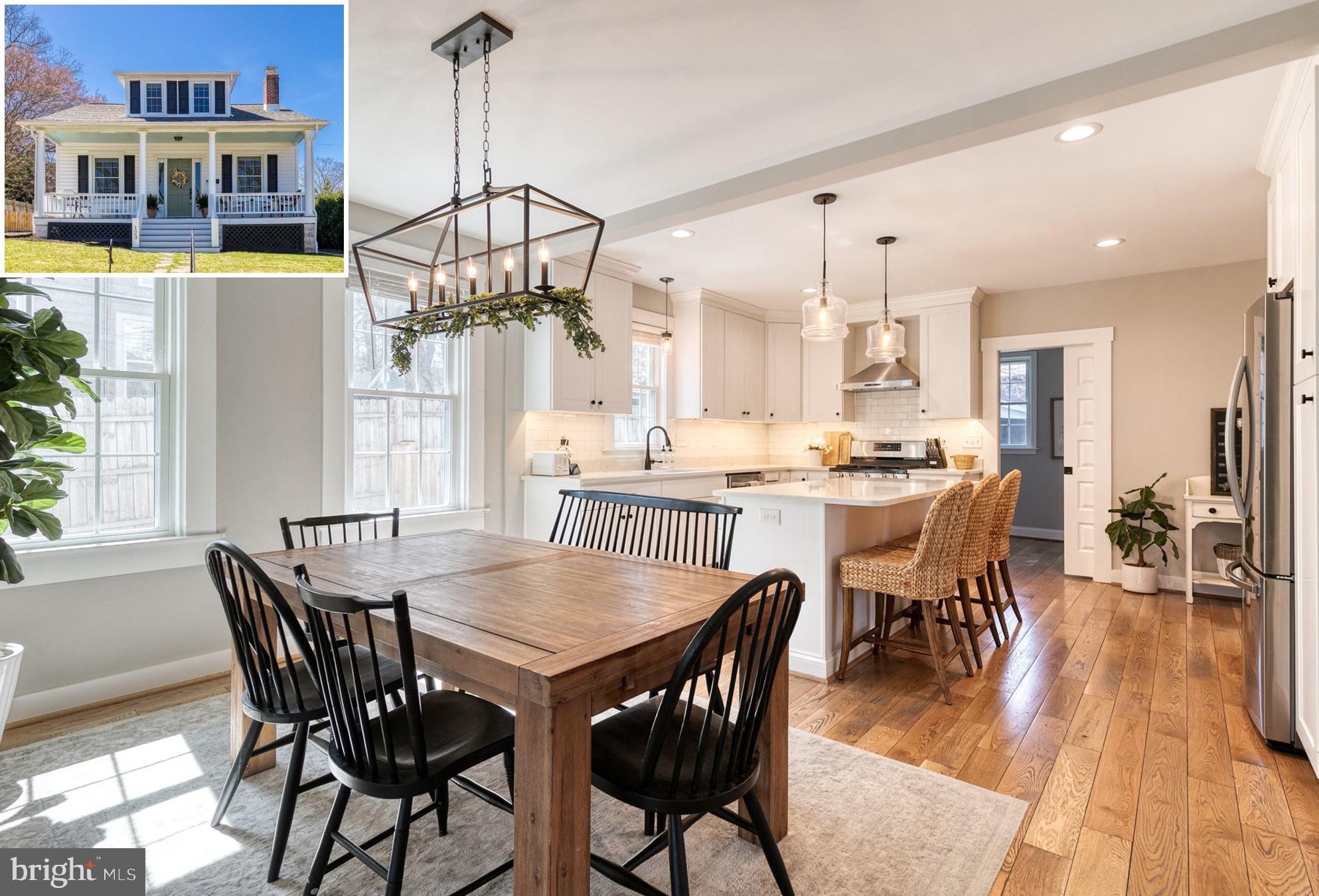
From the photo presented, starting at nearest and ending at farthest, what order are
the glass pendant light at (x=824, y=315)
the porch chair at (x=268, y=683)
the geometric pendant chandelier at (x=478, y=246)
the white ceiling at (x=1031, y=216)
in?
the porch chair at (x=268, y=683) → the geometric pendant chandelier at (x=478, y=246) → the white ceiling at (x=1031, y=216) → the glass pendant light at (x=824, y=315)

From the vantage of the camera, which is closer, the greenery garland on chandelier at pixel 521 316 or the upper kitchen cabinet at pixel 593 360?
the greenery garland on chandelier at pixel 521 316

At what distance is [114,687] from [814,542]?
323 cm

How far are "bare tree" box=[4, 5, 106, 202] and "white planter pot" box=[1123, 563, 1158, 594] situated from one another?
6286 millimetres

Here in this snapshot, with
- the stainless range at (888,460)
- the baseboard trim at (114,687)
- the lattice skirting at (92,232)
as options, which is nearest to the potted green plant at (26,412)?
the baseboard trim at (114,687)

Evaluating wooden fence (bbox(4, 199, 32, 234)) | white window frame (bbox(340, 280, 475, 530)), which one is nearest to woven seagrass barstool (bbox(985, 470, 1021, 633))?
white window frame (bbox(340, 280, 475, 530))

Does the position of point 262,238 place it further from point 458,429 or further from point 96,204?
point 458,429

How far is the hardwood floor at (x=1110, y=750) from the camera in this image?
1.85 metres

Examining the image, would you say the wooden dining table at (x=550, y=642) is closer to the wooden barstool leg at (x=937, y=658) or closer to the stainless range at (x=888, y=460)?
the wooden barstool leg at (x=937, y=658)

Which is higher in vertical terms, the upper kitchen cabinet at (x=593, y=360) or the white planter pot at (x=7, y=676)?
the upper kitchen cabinet at (x=593, y=360)

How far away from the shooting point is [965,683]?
3.21 metres

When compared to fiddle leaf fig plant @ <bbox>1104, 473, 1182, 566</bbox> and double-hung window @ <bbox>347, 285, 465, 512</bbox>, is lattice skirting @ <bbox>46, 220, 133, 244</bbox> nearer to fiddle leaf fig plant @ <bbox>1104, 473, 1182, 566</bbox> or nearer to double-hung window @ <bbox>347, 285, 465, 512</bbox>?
double-hung window @ <bbox>347, 285, 465, 512</bbox>

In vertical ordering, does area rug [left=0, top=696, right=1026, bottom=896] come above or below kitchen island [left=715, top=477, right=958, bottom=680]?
below

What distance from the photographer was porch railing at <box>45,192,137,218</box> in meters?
1.30

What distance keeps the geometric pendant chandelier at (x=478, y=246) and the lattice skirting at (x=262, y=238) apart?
0.51m
